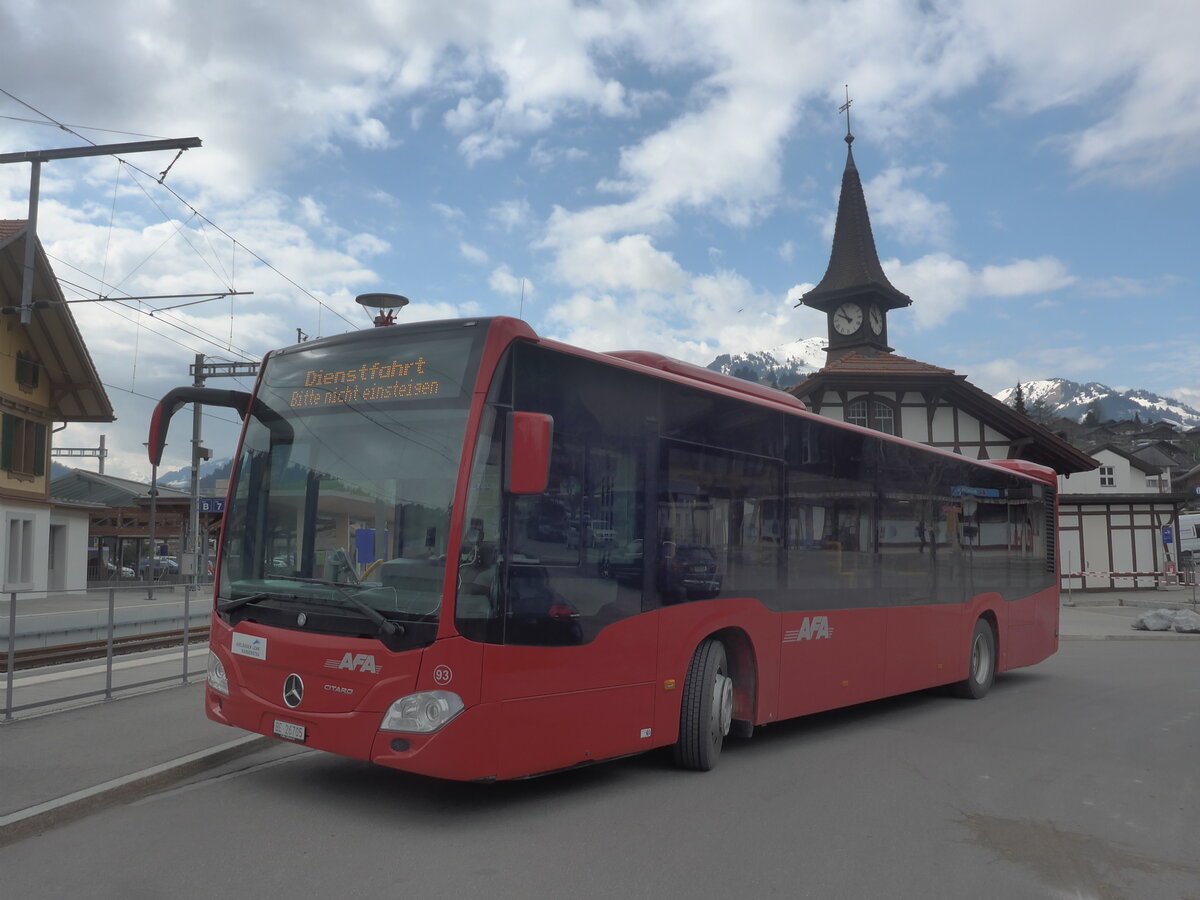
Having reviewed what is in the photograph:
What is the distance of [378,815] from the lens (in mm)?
5945

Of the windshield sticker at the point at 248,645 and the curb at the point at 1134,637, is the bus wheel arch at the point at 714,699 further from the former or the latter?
the curb at the point at 1134,637

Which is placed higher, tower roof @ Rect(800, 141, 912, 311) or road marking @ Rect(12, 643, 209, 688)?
tower roof @ Rect(800, 141, 912, 311)

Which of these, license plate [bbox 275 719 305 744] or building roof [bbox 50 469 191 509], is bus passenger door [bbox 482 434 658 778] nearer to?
license plate [bbox 275 719 305 744]

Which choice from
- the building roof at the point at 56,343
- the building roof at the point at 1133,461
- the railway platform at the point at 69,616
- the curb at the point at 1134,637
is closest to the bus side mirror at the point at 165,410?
the railway platform at the point at 69,616

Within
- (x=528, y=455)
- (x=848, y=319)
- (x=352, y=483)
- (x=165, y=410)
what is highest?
(x=848, y=319)

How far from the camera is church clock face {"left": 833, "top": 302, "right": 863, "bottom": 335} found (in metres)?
38.5

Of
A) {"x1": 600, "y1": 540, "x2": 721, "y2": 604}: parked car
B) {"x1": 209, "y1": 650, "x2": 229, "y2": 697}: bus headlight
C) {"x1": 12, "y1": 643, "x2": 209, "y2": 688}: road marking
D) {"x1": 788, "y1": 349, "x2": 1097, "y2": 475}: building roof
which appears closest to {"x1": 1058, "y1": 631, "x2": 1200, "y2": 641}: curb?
{"x1": 788, "y1": 349, "x2": 1097, "y2": 475}: building roof

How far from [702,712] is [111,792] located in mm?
3836

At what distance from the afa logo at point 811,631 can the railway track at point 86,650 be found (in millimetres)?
6607

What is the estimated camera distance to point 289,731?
5.93 metres

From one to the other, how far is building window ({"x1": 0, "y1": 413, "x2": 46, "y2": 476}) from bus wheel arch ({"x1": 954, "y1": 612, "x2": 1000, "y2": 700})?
29433 millimetres

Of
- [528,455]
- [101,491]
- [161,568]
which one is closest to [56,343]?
[101,491]

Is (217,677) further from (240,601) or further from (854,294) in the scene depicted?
(854,294)

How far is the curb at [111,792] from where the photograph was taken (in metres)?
5.54
